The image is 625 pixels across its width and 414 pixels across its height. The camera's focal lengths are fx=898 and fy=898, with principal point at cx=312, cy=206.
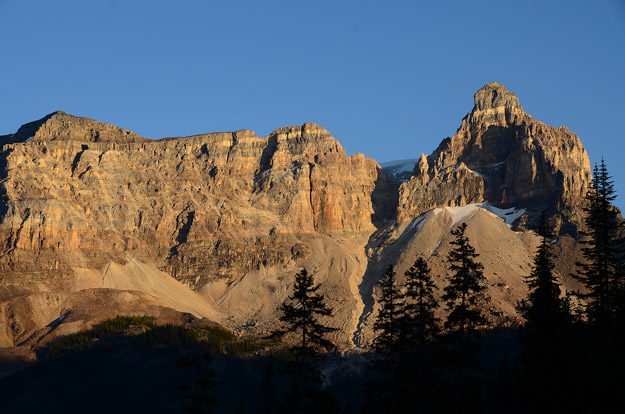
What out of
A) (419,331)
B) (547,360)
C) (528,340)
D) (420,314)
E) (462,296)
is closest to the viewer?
(547,360)

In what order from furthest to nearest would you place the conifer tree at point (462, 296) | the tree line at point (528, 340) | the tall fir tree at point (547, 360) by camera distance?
the conifer tree at point (462, 296) → the tall fir tree at point (547, 360) → the tree line at point (528, 340)

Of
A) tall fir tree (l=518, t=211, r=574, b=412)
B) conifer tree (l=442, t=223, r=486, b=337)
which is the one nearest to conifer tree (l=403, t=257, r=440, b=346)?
conifer tree (l=442, t=223, r=486, b=337)

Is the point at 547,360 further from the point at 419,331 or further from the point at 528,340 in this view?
the point at 419,331

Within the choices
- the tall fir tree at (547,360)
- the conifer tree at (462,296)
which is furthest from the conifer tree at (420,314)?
the tall fir tree at (547,360)

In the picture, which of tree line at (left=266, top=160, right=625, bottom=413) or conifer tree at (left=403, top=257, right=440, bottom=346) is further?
conifer tree at (left=403, top=257, right=440, bottom=346)

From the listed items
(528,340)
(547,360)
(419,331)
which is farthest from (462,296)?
(547,360)

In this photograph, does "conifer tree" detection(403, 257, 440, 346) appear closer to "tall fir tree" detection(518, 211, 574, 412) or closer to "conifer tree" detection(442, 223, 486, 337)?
"conifer tree" detection(442, 223, 486, 337)

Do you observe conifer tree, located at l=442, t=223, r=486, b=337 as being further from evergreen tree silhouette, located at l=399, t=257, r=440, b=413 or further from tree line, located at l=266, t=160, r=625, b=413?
evergreen tree silhouette, located at l=399, t=257, r=440, b=413

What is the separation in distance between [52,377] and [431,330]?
404 ft

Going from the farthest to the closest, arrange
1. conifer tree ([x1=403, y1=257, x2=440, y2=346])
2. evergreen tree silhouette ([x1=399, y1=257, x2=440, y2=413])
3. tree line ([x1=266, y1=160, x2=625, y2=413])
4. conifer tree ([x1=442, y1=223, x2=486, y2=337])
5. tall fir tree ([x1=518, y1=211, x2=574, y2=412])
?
evergreen tree silhouette ([x1=399, y1=257, x2=440, y2=413])
conifer tree ([x1=403, y1=257, x2=440, y2=346])
conifer tree ([x1=442, y1=223, x2=486, y2=337])
tall fir tree ([x1=518, y1=211, x2=574, y2=412])
tree line ([x1=266, y1=160, x2=625, y2=413])

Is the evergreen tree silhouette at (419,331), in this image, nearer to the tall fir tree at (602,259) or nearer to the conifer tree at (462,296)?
the conifer tree at (462,296)

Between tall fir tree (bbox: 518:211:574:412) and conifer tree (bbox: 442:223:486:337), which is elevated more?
conifer tree (bbox: 442:223:486:337)

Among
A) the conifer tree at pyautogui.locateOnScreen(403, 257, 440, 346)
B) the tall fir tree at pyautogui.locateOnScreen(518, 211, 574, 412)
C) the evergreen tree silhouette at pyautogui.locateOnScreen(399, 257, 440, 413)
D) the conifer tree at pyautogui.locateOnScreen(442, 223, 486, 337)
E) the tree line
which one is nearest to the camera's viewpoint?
the tree line

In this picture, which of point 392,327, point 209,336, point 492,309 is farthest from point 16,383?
point 392,327
